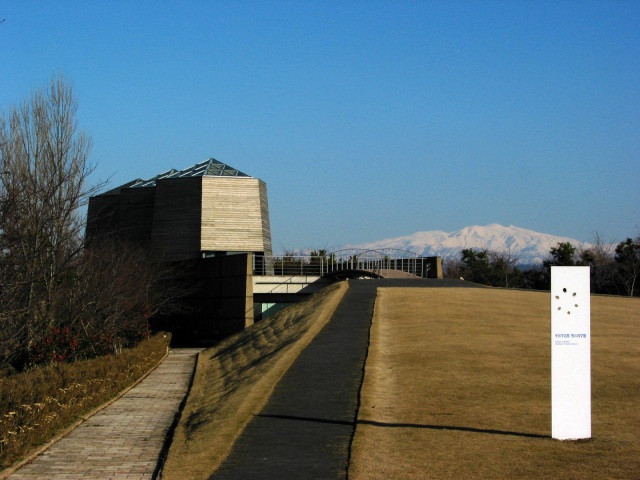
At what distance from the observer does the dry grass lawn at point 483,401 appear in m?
11.4

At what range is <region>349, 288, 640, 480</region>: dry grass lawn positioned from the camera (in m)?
11.4

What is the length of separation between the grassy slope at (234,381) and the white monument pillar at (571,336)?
502 centimetres

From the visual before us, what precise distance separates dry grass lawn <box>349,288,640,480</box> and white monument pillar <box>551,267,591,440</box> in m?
0.80

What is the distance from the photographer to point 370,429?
13375 mm

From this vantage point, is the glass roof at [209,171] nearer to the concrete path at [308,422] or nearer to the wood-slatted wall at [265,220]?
the wood-slatted wall at [265,220]

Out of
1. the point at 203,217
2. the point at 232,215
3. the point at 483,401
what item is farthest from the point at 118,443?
the point at 232,215

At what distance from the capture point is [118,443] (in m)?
15.5

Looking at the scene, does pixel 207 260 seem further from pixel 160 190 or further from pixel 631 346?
pixel 631 346

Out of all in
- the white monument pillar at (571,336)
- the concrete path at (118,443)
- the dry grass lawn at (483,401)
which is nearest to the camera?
the dry grass lawn at (483,401)

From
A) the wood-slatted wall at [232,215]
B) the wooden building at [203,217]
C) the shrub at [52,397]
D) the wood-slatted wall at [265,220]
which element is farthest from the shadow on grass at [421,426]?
the wood-slatted wall at [265,220]

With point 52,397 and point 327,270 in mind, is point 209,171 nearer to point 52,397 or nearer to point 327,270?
point 327,270

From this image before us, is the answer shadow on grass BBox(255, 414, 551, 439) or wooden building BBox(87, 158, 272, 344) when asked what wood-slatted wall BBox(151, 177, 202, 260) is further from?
shadow on grass BBox(255, 414, 551, 439)

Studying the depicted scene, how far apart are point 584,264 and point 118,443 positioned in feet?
188

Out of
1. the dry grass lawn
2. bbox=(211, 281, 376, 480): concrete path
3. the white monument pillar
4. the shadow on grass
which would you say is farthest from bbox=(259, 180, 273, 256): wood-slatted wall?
Result: the white monument pillar
